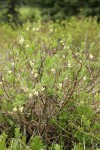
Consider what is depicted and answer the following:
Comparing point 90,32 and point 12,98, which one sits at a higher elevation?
point 90,32

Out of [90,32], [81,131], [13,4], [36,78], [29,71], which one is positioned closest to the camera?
[81,131]

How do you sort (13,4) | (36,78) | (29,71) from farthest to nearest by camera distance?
(13,4), (29,71), (36,78)

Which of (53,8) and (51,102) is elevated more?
(53,8)

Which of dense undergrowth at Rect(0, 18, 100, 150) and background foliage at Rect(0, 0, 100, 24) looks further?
background foliage at Rect(0, 0, 100, 24)

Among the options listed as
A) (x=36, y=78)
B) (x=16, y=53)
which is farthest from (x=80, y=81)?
(x=16, y=53)

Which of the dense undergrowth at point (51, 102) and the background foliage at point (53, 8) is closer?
the dense undergrowth at point (51, 102)

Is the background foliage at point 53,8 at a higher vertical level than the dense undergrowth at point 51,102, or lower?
higher

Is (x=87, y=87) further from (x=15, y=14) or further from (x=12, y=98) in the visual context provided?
(x=15, y=14)

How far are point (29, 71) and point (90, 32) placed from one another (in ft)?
17.6

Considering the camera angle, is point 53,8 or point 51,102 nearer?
point 51,102

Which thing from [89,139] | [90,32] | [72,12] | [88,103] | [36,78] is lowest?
[89,139]

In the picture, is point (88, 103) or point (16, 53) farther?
point (16, 53)

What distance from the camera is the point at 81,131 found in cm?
355

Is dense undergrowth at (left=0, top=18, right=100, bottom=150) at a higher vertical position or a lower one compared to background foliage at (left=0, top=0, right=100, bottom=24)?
lower
